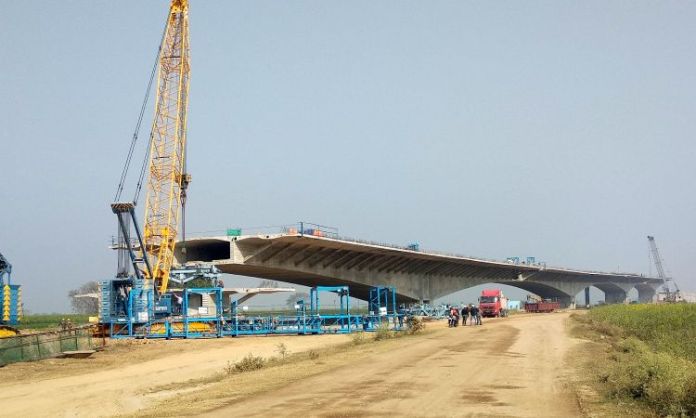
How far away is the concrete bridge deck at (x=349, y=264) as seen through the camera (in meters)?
75.8

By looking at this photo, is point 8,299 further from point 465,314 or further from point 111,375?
point 465,314

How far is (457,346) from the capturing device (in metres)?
34.6

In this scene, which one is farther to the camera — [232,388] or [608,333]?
[608,333]

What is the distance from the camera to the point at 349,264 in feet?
299

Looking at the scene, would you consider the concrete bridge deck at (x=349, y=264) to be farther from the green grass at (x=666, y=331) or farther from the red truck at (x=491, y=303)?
the green grass at (x=666, y=331)

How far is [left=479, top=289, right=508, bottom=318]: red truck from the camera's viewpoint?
283ft

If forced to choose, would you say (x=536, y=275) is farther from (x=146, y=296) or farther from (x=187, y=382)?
(x=187, y=382)

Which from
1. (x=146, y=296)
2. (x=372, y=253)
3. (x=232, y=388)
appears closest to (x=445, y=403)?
(x=232, y=388)

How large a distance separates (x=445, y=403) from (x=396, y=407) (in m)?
1.28

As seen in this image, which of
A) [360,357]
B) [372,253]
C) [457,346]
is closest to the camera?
[360,357]

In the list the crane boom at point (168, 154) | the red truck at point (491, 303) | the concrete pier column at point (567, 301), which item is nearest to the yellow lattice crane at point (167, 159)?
the crane boom at point (168, 154)

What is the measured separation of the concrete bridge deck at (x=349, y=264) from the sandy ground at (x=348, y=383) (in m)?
37.8

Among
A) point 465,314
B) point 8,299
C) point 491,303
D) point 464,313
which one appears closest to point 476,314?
point 465,314

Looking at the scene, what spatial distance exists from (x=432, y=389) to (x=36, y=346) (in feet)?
78.5
